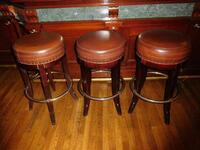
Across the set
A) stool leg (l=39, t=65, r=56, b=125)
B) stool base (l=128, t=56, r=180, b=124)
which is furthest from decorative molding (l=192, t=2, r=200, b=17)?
stool leg (l=39, t=65, r=56, b=125)

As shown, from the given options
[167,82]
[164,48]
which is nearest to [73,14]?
[164,48]

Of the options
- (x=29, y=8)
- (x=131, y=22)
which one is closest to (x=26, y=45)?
(x=29, y=8)

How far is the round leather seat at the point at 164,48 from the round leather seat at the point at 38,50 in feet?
2.35

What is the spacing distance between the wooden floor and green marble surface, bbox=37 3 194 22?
2.99 feet

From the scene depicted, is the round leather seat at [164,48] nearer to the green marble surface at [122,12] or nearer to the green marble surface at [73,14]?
the green marble surface at [122,12]

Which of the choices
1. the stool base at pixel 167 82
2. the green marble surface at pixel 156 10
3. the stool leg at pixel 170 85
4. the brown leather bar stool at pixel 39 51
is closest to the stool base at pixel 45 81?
the brown leather bar stool at pixel 39 51

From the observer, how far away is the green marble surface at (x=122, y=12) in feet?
6.04

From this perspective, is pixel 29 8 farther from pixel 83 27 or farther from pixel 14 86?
pixel 14 86

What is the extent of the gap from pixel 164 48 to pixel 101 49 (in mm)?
485

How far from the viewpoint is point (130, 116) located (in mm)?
1948

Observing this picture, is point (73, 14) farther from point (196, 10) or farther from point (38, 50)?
point (196, 10)

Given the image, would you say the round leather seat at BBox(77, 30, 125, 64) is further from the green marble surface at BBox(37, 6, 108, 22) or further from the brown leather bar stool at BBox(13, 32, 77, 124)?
the green marble surface at BBox(37, 6, 108, 22)

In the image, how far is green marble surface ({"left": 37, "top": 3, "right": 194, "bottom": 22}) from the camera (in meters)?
1.84

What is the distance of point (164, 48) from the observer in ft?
4.52
